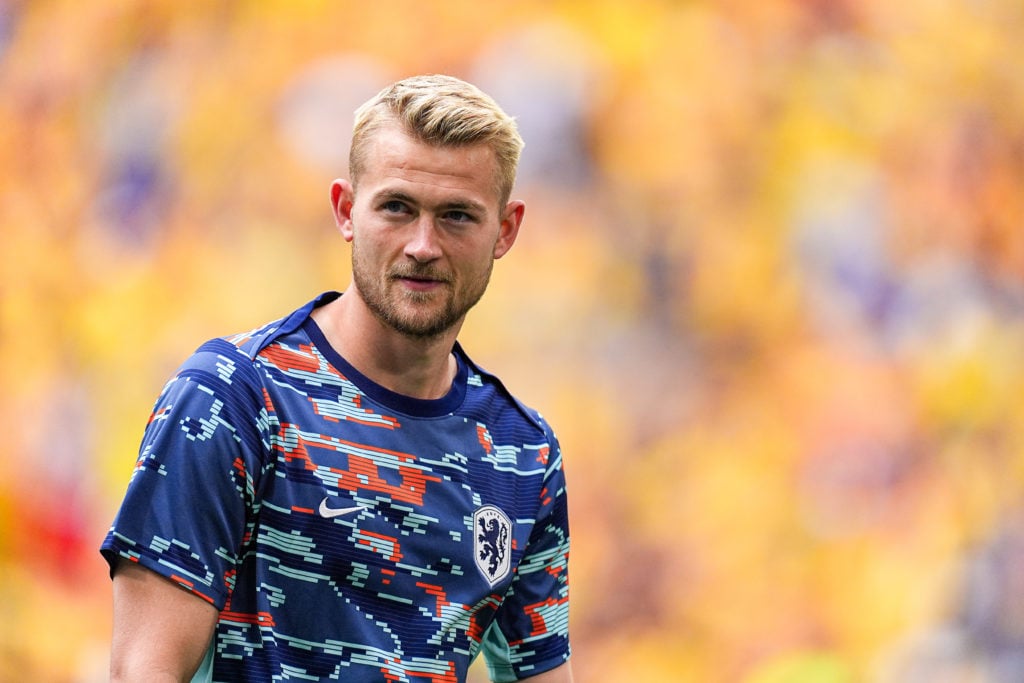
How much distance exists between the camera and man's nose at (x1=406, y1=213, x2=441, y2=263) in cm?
149

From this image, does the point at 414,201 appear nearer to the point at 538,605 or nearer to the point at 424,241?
the point at 424,241

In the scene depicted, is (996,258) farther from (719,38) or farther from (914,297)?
(719,38)

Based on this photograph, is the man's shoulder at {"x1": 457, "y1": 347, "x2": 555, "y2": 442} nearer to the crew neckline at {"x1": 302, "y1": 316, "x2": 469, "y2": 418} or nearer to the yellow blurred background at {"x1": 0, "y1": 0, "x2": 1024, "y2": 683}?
Result: the crew neckline at {"x1": 302, "y1": 316, "x2": 469, "y2": 418}

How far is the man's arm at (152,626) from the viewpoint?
1294mm

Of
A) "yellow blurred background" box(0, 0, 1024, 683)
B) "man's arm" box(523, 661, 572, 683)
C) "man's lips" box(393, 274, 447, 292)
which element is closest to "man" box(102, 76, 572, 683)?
"man's lips" box(393, 274, 447, 292)

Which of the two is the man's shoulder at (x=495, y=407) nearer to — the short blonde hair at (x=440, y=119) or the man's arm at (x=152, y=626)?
the short blonde hair at (x=440, y=119)

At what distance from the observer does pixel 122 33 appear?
10.0 ft

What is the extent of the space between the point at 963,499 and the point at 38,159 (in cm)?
242

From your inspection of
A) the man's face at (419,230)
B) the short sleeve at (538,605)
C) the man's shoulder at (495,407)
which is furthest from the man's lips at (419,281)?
the short sleeve at (538,605)

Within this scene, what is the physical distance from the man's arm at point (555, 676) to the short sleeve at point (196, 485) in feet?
1.88

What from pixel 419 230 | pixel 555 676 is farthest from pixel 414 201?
pixel 555 676

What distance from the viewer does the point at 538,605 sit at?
1.77 meters

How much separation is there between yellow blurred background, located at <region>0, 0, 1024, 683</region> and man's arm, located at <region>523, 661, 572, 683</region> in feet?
3.99

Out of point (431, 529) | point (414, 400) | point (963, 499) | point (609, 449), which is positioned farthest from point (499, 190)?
point (963, 499)
